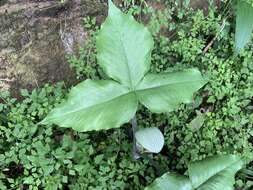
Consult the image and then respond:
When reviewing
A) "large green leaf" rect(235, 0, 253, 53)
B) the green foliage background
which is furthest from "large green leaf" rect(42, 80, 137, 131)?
"large green leaf" rect(235, 0, 253, 53)

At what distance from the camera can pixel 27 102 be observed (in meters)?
2.48

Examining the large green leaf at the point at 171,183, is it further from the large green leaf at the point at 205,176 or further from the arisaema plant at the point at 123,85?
the arisaema plant at the point at 123,85

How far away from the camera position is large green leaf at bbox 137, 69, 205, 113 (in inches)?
73.6

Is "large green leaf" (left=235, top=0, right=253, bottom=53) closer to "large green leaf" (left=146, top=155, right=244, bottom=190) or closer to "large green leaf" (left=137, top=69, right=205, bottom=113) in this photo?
"large green leaf" (left=137, top=69, right=205, bottom=113)

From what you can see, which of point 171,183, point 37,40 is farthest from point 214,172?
point 37,40

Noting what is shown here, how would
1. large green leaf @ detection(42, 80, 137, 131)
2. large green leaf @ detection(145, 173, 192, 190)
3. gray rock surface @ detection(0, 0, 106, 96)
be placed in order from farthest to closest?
1. gray rock surface @ detection(0, 0, 106, 96)
2. large green leaf @ detection(145, 173, 192, 190)
3. large green leaf @ detection(42, 80, 137, 131)

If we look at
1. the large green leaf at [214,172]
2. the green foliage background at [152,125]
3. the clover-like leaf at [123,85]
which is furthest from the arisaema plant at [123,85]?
the green foliage background at [152,125]

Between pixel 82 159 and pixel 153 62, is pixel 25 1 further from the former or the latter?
pixel 82 159

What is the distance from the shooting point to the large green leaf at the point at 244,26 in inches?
107

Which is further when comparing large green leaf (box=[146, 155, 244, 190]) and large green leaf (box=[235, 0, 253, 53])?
large green leaf (box=[235, 0, 253, 53])

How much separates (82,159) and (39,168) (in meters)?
0.23

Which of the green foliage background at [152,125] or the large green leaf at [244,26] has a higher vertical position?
the large green leaf at [244,26]

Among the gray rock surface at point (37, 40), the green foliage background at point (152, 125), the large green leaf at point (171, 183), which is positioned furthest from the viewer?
the gray rock surface at point (37, 40)

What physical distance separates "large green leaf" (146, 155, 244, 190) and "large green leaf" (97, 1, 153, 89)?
453 millimetres
